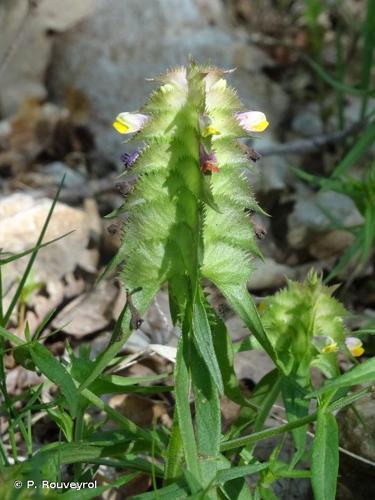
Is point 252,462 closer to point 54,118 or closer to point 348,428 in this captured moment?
point 348,428

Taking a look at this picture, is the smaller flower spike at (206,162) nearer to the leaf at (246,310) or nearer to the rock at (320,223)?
the leaf at (246,310)

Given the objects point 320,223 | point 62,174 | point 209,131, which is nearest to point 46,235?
point 62,174

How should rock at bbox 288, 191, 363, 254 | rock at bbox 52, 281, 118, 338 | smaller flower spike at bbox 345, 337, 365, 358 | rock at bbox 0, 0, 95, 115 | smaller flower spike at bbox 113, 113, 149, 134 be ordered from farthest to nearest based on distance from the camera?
1. rock at bbox 0, 0, 95, 115
2. rock at bbox 288, 191, 363, 254
3. rock at bbox 52, 281, 118, 338
4. smaller flower spike at bbox 345, 337, 365, 358
5. smaller flower spike at bbox 113, 113, 149, 134

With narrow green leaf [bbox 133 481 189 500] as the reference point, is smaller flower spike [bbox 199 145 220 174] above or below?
above

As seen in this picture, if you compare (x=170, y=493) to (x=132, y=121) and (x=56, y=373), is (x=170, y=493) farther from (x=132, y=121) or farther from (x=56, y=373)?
(x=132, y=121)

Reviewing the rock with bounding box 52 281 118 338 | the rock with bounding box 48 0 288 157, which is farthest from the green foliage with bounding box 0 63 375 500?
the rock with bounding box 48 0 288 157

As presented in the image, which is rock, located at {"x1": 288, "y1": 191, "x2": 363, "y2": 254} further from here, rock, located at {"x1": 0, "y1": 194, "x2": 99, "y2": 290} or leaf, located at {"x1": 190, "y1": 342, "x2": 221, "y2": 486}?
leaf, located at {"x1": 190, "y1": 342, "x2": 221, "y2": 486}
